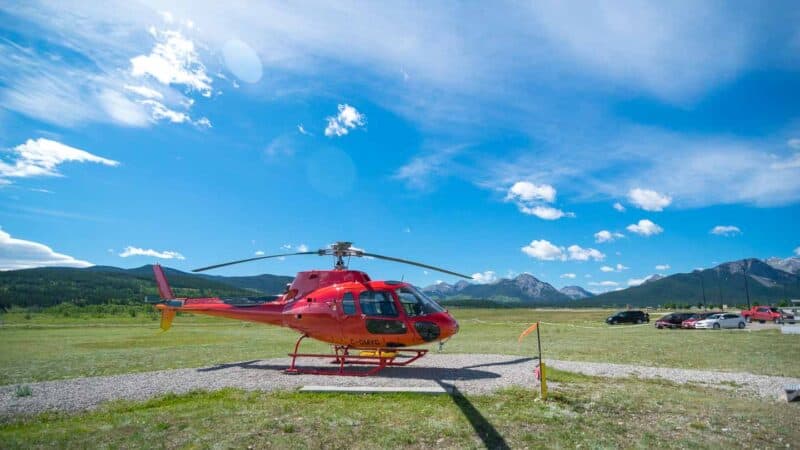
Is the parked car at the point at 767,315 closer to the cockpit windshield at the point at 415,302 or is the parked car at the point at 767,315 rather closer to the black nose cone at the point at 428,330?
the cockpit windshield at the point at 415,302

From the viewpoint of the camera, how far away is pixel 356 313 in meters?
15.0

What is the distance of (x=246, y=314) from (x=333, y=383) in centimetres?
686

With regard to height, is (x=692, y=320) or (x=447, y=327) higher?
(x=447, y=327)

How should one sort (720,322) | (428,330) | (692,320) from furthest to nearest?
1. (692,320)
2. (720,322)
3. (428,330)

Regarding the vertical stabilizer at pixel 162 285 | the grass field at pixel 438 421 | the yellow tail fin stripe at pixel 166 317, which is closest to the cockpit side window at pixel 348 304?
the grass field at pixel 438 421

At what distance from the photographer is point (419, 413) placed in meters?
9.12

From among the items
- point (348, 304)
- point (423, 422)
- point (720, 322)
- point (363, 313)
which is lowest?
point (720, 322)

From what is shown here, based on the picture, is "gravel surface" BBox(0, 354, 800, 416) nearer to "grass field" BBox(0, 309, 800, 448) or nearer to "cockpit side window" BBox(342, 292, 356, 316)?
"grass field" BBox(0, 309, 800, 448)

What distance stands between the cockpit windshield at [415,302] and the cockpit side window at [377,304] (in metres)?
0.38

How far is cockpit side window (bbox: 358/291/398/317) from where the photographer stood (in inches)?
581

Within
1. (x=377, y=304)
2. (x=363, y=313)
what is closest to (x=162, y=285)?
(x=363, y=313)

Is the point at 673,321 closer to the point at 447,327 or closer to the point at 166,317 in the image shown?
the point at 447,327

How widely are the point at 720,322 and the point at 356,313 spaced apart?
137 feet

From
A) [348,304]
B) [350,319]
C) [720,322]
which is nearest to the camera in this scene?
[350,319]
